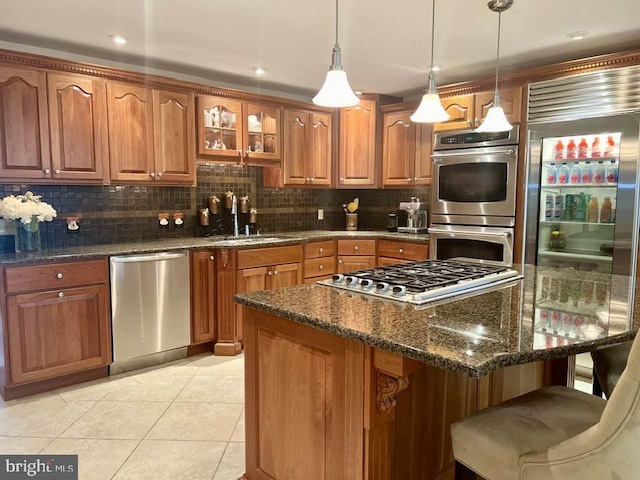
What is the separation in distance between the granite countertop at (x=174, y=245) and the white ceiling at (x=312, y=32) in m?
1.44

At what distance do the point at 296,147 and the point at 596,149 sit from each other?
252 cm

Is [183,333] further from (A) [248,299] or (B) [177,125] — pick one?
(A) [248,299]

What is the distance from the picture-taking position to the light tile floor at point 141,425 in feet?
7.11

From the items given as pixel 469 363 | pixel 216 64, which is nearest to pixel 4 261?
pixel 216 64

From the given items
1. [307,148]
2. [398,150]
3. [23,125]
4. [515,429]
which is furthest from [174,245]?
[515,429]

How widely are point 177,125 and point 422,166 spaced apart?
2248 millimetres

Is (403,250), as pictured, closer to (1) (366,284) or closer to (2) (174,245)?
(2) (174,245)

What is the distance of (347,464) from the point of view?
4.75 ft

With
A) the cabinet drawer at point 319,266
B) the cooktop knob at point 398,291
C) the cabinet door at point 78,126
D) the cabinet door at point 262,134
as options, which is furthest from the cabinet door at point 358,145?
the cooktop knob at point 398,291

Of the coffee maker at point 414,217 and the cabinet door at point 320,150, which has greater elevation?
the cabinet door at point 320,150

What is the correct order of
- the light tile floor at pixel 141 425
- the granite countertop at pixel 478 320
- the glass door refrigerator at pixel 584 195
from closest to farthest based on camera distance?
the granite countertop at pixel 478 320, the light tile floor at pixel 141 425, the glass door refrigerator at pixel 584 195

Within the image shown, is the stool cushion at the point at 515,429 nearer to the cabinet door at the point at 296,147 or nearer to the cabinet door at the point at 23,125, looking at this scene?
the cabinet door at the point at 23,125

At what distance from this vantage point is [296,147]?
14.7ft

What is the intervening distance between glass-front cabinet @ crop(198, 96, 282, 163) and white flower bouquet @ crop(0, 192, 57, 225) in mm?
1244
